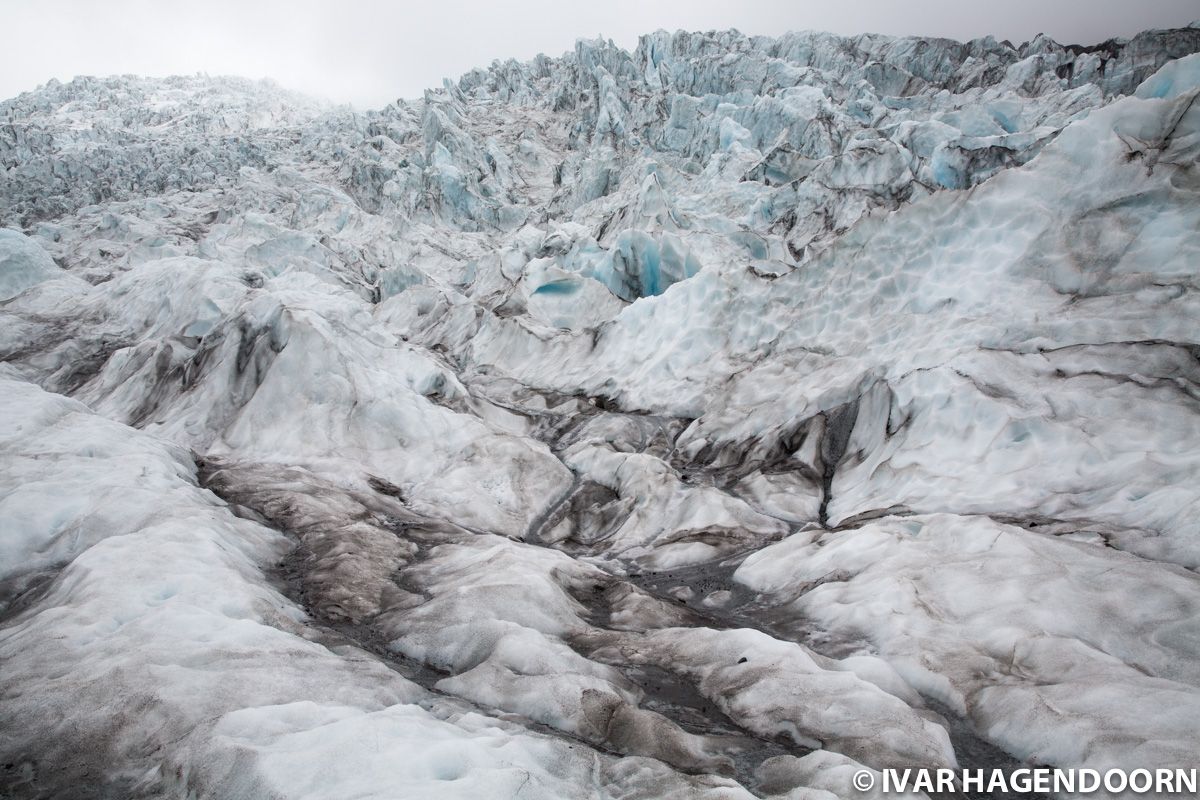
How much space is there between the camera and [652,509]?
42.7 feet

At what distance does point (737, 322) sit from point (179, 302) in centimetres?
1809

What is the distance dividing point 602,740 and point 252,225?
47.7 m

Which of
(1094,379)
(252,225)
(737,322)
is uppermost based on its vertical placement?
(252,225)

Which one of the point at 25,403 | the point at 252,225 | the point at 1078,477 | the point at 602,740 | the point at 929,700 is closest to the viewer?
the point at 602,740

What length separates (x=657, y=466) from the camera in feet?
46.1

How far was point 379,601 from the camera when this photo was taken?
340 inches

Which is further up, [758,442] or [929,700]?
[758,442]

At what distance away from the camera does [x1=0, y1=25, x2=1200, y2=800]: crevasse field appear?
5.24 meters

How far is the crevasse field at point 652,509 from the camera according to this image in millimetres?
5242

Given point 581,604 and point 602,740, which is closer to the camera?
point 602,740

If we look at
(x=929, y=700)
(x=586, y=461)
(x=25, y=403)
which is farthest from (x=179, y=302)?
(x=929, y=700)

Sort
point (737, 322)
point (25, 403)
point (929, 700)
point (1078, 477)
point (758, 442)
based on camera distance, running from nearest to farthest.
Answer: point (929, 700)
point (1078, 477)
point (25, 403)
point (758, 442)
point (737, 322)

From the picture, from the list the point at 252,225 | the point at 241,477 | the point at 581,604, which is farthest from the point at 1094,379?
the point at 252,225

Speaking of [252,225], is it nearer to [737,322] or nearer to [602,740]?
[737,322]
